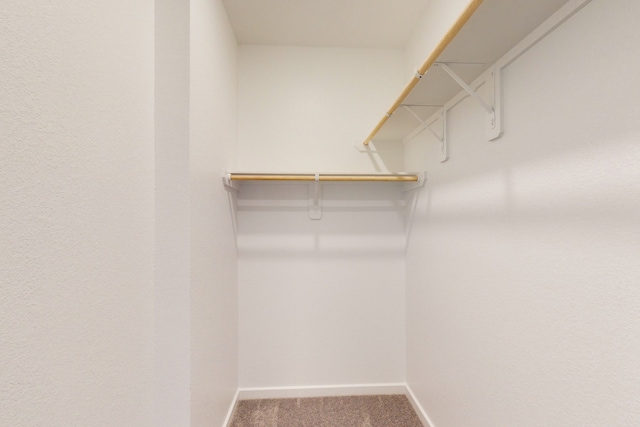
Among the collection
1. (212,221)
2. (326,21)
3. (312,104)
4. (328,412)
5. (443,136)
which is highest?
(326,21)

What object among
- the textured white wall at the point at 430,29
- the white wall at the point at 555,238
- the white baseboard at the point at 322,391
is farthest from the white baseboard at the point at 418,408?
the textured white wall at the point at 430,29

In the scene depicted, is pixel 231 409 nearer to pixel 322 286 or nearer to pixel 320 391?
pixel 320 391

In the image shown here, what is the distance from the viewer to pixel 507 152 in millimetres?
950

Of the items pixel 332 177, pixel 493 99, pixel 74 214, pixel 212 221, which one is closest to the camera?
pixel 74 214

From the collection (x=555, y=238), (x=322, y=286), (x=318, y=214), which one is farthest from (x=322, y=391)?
(x=555, y=238)

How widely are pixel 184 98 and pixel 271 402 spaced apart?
1867 mm

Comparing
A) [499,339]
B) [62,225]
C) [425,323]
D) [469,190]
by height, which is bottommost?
[425,323]

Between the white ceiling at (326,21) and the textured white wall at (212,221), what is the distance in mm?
145

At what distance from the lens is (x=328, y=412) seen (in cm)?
175

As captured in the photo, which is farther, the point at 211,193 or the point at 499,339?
the point at 211,193

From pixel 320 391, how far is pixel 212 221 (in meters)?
1.39

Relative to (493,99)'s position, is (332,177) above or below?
below

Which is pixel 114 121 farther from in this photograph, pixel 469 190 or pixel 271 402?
pixel 271 402

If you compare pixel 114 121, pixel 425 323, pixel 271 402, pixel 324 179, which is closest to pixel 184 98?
pixel 114 121
